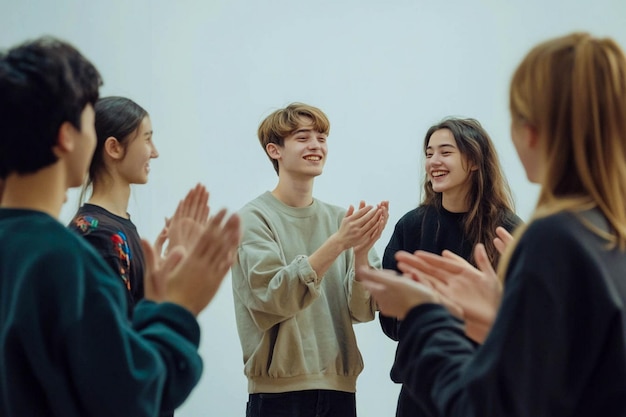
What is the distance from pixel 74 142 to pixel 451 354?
0.65 meters

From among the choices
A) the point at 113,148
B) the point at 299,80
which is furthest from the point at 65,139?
the point at 299,80

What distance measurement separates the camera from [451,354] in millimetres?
1186

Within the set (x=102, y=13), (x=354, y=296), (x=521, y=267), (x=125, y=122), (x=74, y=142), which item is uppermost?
(x=102, y=13)

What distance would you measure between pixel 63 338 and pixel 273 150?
1.92 meters

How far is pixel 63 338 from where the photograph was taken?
44.4 inches

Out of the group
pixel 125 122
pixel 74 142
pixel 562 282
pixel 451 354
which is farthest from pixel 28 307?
pixel 125 122

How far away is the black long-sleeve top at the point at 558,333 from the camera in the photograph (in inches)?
40.9

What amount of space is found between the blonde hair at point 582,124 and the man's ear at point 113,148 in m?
1.47

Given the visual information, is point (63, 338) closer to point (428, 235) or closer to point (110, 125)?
point (110, 125)

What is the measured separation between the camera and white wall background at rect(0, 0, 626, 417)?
3.72 meters

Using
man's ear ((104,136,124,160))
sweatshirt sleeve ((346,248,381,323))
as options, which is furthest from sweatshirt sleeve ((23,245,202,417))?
sweatshirt sleeve ((346,248,381,323))

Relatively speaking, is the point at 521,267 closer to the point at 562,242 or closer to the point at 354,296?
the point at 562,242

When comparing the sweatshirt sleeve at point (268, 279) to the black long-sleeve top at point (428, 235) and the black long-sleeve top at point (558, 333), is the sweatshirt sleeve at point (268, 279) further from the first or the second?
the black long-sleeve top at point (558, 333)

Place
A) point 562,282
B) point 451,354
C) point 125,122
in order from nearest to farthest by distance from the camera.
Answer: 1. point 562,282
2. point 451,354
3. point 125,122
